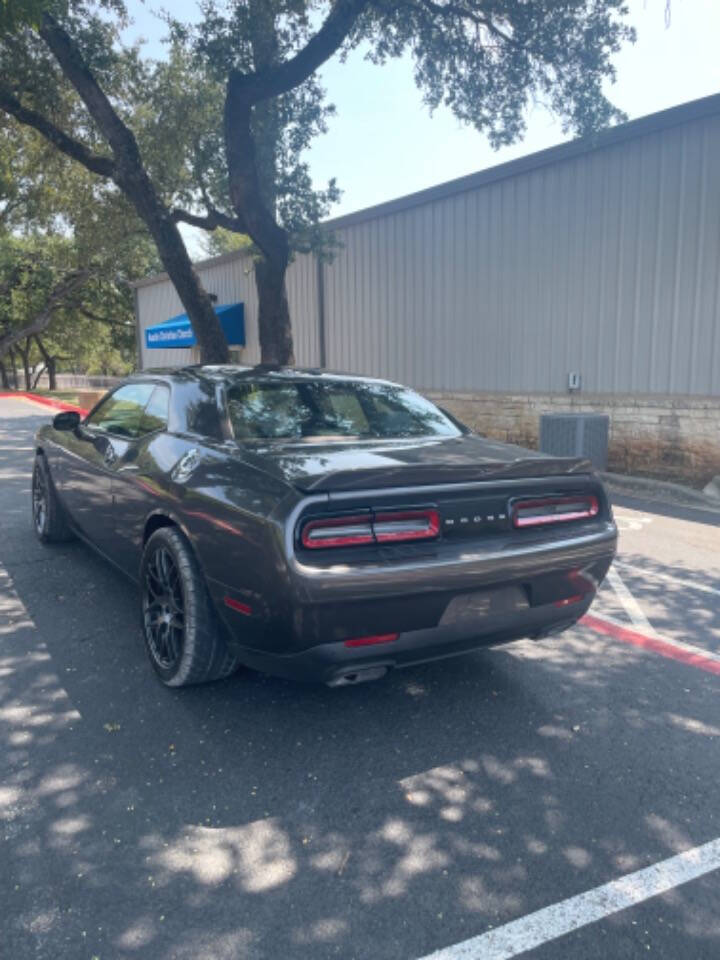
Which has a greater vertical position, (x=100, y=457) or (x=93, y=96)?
(x=93, y=96)

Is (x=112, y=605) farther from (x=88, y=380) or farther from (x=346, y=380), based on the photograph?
(x=88, y=380)

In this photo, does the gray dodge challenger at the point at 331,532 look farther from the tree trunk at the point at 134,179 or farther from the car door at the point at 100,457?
the tree trunk at the point at 134,179

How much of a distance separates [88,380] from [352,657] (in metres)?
56.8

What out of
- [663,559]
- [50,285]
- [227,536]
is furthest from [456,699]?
[50,285]

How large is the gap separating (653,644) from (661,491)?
18.2ft

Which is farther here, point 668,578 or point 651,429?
point 651,429

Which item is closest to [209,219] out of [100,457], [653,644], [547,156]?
[547,156]

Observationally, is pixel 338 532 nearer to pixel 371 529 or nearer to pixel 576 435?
pixel 371 529

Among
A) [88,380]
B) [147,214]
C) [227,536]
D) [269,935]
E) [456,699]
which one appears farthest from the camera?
[88,380]

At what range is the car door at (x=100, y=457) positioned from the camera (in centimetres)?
420

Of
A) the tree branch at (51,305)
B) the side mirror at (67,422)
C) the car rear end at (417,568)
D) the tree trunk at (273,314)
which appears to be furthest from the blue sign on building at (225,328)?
the tree branch at (51,305)

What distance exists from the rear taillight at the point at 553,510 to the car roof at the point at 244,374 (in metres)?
1.61

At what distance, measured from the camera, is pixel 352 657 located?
265 centimetres

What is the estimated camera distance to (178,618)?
3.25 meters
